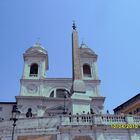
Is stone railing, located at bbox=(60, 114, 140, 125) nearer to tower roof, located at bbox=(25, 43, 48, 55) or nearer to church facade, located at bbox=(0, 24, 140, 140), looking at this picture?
church facade, located at bbox=(0, 24, 140, 140)

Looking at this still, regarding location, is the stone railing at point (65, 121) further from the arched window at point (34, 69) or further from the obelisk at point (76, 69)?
the arched window at point (34, 69)

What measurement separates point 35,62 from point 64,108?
750 inches

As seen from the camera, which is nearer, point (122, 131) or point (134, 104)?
point (122, 131)

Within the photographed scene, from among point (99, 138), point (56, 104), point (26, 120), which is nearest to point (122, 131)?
point (99, 138)

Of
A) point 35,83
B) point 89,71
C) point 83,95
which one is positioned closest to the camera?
point 83,95

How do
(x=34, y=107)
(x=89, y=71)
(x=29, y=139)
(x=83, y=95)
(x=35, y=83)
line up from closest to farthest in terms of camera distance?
(x=29, y=139) → (x=83, y=95) → (x=34, y=107) → (x=35, y=83) → (x=89, y=71)

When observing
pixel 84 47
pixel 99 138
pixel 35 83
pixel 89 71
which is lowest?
pixel 99 138

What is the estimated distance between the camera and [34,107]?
43375 millimetres

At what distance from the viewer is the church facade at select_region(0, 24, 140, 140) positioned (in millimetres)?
21094

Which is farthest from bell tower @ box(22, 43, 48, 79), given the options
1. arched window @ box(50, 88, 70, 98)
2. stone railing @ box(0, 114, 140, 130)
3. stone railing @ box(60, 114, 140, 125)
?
stone railing @ box(60, 114, 140, 125)

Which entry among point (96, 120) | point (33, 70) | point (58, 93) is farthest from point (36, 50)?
point (96, 120)

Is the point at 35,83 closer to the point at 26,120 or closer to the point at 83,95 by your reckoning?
the point at 83,95

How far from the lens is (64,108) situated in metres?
32.2

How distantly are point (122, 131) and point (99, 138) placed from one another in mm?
2053
